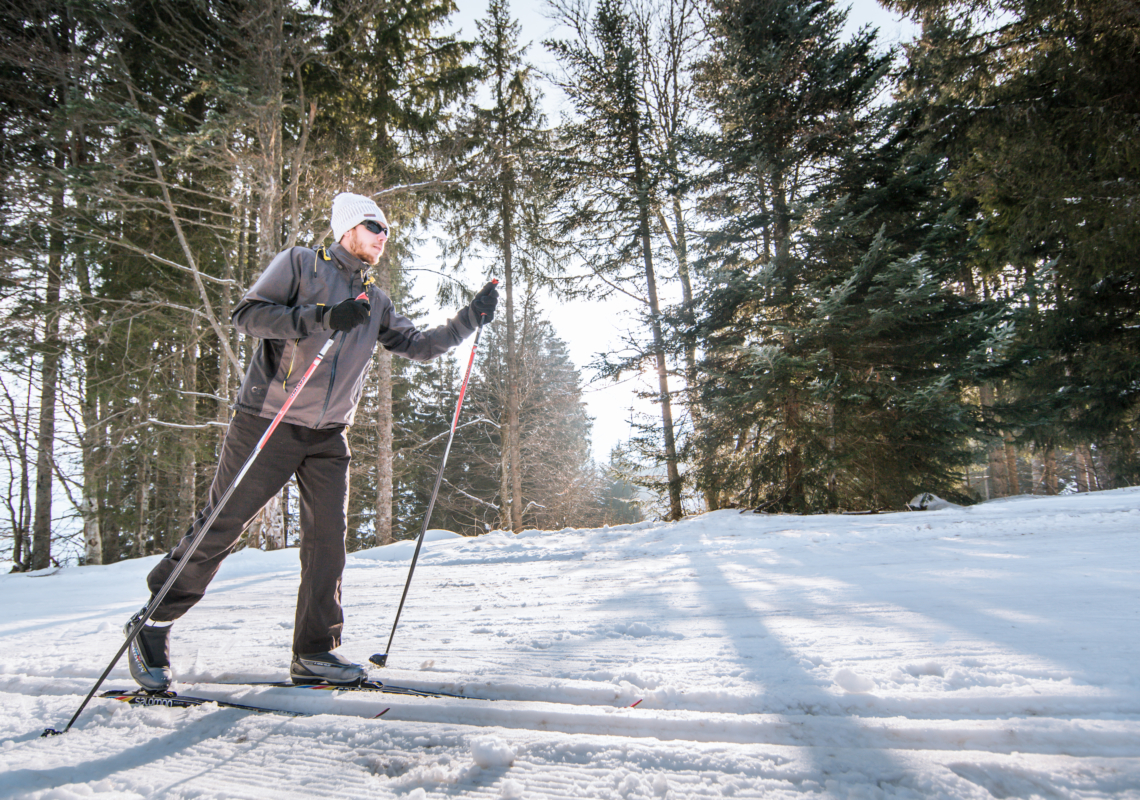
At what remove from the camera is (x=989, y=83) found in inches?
257

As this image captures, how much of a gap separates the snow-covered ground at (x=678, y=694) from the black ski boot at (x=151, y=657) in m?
0.11

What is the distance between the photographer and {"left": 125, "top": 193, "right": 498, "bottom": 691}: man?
5.72 ft

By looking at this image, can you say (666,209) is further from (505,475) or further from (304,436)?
(304,436)

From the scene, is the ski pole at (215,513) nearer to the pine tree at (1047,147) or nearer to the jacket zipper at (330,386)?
the jacket zipper at (330,386)

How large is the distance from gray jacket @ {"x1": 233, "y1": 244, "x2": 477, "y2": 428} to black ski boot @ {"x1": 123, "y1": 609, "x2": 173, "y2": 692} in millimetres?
821

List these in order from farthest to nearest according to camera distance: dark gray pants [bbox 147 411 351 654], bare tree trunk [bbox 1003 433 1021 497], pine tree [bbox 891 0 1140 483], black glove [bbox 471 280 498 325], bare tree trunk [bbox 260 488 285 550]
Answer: bare tree trunk [bbox 1003 433 1021 497] < bare tree trunk [bbox 260 488 285 550] < pine tree [bbox 891 0 1140 483] < black glove [bbox 471 280 498 325] < dark gray pants [bbox 147 411 351 654]

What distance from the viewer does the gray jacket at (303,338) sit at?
1.78 m

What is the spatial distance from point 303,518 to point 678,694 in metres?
1.45

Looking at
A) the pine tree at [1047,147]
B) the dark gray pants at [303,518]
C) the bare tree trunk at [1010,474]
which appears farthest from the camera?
the bare tree trunk at [1010,474]

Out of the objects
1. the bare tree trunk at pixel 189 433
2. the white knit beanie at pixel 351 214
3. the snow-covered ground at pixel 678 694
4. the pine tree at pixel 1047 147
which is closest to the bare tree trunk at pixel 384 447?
the bare tree trunk at pixel 189 433

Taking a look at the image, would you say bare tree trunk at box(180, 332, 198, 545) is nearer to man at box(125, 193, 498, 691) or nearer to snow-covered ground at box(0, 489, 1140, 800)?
snow-covered ground at box(0, 489, 1140, 800)

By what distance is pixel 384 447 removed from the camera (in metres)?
9.73

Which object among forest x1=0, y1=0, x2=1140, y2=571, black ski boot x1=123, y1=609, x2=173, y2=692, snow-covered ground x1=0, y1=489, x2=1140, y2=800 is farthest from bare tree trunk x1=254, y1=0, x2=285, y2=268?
black ski boot x1=123, y1=609, x2=173, y2=692

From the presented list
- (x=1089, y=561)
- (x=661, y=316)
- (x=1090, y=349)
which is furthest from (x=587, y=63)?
(x=1089, y=561)
